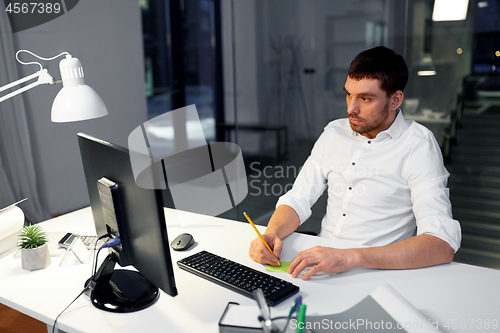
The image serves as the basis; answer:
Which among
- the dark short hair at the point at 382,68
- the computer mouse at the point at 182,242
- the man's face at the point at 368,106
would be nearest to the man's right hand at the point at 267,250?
the computer mouse at the point at 182,242

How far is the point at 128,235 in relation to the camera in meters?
1.11

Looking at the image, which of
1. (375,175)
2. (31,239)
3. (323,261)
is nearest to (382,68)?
(375,175)

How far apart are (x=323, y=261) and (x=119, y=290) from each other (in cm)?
59

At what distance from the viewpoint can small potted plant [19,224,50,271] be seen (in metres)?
1.30

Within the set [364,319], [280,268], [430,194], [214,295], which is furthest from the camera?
[430,194]

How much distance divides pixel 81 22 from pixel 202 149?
1.28 m

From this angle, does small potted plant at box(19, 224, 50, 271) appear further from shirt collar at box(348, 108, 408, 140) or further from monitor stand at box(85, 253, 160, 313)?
shirt collar at box(348, 108, 408, 140)

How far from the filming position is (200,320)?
1006 mm

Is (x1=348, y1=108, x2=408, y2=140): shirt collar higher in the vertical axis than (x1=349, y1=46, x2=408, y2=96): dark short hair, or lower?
lower

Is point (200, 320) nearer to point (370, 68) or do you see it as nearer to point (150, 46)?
point (370, 68)

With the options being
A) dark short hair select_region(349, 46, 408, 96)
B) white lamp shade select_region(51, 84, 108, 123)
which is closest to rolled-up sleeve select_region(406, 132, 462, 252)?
dark short hair select_region(349, 46, 408, 96)

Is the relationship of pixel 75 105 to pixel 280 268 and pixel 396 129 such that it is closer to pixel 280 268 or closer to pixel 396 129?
pixel 280 268

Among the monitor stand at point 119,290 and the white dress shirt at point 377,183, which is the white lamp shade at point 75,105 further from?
the white dress shirt at point 377,183

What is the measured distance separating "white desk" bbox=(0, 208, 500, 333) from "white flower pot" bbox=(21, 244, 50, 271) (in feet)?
0.07
